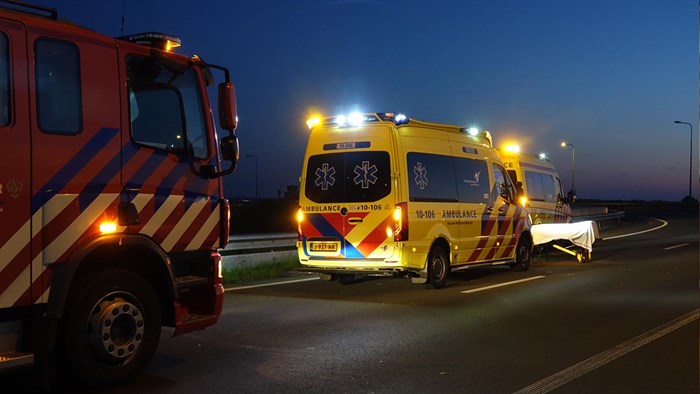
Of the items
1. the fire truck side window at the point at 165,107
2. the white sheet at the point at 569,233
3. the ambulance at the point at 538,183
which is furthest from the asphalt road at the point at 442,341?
the ambulance at the point at 538,183

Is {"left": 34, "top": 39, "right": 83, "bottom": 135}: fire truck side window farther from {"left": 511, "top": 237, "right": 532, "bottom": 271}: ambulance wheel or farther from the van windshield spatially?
{"left": 511, "top": 237, "right": 532, "bottom": 271}: ambulance wheel

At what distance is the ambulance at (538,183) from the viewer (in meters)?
18.0

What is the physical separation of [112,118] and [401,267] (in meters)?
6.23

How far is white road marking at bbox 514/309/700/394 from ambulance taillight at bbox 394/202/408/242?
394cm

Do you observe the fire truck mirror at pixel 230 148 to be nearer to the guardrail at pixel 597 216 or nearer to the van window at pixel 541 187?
the van window at pixel 541 187

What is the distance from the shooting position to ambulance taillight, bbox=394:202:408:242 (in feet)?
35.5

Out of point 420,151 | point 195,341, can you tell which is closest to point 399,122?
point 420,151

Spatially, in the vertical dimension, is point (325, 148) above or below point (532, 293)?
above

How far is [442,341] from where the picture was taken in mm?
7520

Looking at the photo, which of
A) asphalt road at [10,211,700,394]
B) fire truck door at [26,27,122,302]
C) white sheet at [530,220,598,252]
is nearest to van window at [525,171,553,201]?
white sheet at [530,220,598,252]

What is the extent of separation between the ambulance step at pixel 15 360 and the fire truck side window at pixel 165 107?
1.87 metres

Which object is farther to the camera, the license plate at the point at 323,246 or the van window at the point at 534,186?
the van window at the point at 534,186

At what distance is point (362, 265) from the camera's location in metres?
11.0

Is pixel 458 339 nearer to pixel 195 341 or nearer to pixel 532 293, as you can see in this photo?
pixel 195 341
